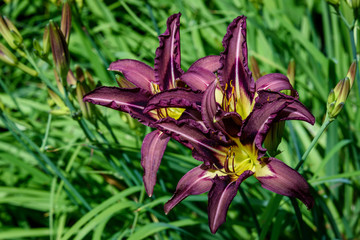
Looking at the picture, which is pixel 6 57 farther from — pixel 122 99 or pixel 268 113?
pixel 268 113

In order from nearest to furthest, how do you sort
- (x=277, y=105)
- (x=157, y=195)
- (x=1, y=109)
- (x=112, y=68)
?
(x=277, y=105)
(x=112, y=68)
(x=1, y=109)
(x=157, y=195)

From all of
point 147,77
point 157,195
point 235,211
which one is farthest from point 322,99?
point 147,77

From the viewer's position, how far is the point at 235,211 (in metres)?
1.72

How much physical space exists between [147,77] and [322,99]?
0.88m

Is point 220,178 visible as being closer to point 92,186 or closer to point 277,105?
point 277,105

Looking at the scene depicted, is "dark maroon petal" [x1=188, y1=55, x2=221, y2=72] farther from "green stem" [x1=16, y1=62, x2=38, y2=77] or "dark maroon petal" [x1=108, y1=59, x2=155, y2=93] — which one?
"green stem" [x1=16, y1=62, x2=38, y2=77]

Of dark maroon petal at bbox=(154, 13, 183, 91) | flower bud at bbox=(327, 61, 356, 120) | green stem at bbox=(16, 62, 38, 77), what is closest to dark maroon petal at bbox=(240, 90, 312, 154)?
flower bud at bbox=(327, 61, 356, 120)

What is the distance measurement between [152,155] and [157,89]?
21 cm

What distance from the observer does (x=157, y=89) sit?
3.34ft

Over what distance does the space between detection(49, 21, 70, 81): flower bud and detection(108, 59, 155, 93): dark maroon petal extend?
17 cm

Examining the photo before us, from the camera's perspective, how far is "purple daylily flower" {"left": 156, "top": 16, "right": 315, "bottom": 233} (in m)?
0.77

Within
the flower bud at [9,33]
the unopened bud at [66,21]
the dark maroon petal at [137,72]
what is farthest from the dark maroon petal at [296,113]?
the flower bud at [9,33]

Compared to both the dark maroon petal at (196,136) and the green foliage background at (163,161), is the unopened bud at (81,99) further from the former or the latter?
the dark maroon petal at (196,136)

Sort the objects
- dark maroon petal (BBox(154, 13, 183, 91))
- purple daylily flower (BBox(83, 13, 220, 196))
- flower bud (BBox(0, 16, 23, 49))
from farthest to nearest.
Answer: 1. flower bud (BBox(0, 16, 23, 49))
2. dark maroon petal (BBox(154, 13, 183, 91))
3. purple daylily flower (BBox(83, 13, 220, 196))
